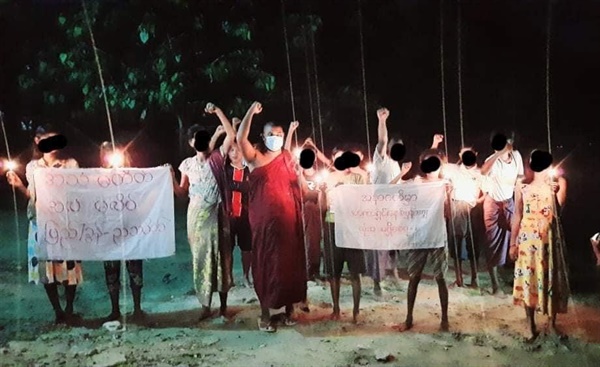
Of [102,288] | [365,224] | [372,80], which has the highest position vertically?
[372,80]

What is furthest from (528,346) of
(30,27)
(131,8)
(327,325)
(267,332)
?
(30,27)

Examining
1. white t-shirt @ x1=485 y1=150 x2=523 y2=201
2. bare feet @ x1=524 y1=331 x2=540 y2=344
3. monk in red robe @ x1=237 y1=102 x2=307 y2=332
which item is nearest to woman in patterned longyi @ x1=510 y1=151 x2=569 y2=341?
bare feet @ x1=524 y1=331 x2=540 y2=344

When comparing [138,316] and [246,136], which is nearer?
[246,136]

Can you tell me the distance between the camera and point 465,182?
7328 millimetres

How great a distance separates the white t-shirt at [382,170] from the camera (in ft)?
22.4

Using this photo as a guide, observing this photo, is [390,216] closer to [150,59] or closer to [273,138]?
[273,138]

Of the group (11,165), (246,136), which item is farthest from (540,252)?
(11,165)

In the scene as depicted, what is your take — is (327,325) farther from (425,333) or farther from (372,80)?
(372,80)

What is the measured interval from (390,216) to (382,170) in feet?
1.80

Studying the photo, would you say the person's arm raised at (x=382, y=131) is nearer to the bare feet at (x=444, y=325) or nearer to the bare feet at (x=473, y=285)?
the bare feet at (x=444, y=325)

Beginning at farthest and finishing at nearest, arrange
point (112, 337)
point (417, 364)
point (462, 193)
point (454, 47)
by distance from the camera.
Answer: point (454, 47) < point (462, 193) < point (112, 337) < point (417, 364)

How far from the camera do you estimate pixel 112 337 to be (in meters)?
6.25

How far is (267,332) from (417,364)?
57.1 inches

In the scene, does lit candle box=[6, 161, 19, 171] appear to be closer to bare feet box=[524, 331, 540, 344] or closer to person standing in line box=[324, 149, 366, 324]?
person standing in line box=[324, 149, 366, 324]
